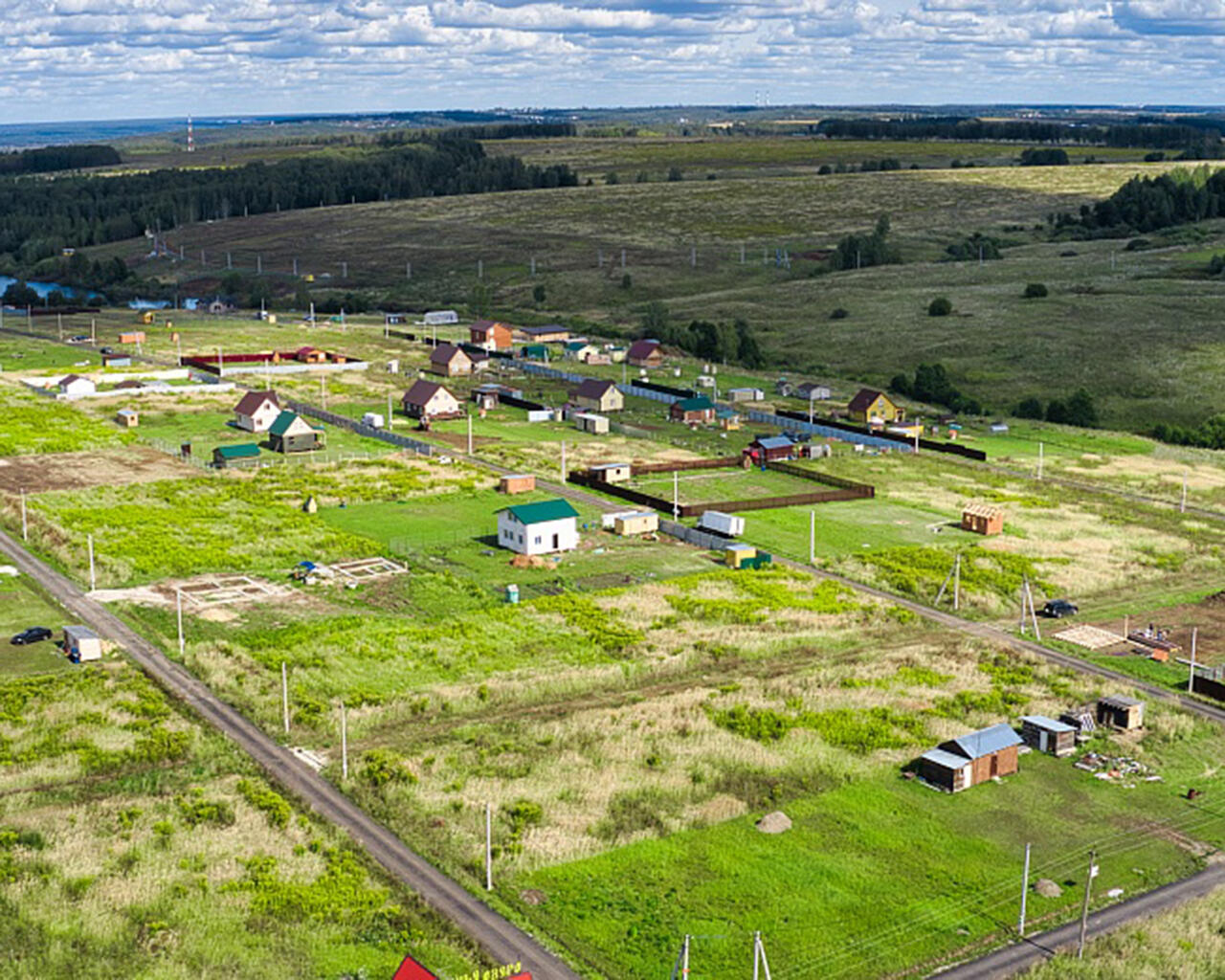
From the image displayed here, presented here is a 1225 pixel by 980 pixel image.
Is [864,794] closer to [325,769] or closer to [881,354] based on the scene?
[325,769]

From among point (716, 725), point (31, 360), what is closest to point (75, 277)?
point (31, 360)

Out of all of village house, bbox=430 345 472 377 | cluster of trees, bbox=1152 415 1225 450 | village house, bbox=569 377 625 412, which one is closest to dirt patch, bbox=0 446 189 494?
village house, bbox=569 377 625 412

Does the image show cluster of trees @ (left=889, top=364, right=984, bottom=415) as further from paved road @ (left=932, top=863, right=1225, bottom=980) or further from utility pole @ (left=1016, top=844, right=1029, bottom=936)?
utility pole @ (left=1016, top=844, right=1029, bottom=936)

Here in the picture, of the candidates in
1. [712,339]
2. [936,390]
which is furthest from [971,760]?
[712,339]

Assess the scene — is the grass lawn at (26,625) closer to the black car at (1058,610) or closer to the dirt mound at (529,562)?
the dirt mound at (529,562)

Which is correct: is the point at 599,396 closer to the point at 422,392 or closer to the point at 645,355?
the point at 422,392
